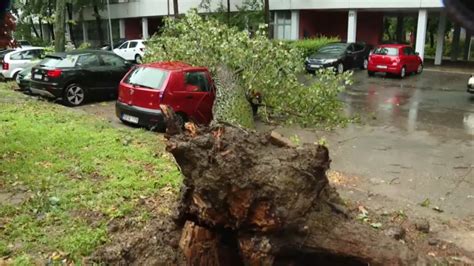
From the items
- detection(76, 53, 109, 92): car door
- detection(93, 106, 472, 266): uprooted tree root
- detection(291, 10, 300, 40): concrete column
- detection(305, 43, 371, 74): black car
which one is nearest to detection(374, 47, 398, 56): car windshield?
detection(305, 43, 371, 74): black car

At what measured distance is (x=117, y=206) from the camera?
527 centimetres

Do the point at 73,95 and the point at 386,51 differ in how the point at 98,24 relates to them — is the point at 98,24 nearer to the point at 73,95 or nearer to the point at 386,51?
the point at 386,51

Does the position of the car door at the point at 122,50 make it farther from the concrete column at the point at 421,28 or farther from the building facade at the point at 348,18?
the concrete column at the point at 421,28

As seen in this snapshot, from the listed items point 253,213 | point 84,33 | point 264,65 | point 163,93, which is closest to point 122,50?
point 84,33

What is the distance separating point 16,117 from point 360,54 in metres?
19.2

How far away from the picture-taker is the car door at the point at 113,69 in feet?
46.2

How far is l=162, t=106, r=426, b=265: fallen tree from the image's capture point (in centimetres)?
316

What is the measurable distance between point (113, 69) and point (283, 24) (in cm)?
1749

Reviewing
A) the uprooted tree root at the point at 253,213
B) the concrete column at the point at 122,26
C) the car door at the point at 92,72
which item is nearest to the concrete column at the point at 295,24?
the concrete column at the point at 122,26

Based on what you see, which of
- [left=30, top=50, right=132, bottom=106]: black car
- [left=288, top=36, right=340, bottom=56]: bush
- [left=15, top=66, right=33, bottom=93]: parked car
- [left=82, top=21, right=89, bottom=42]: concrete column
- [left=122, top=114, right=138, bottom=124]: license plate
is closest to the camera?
[left=122, top=114, right=138, bottom=124]: license plate

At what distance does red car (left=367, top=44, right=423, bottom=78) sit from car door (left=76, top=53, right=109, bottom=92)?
1380cm

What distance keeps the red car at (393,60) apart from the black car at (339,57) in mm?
1391

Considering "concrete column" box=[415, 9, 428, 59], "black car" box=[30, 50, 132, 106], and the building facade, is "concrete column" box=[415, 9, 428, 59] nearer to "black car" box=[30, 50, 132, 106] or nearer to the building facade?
the building facade

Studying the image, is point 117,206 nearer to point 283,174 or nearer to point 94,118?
point 283,174
